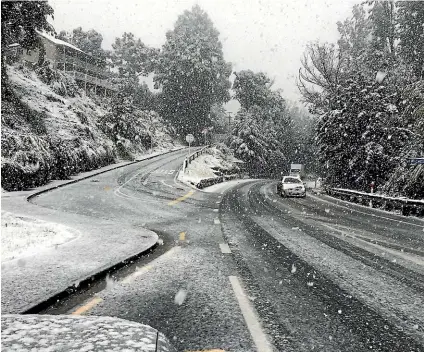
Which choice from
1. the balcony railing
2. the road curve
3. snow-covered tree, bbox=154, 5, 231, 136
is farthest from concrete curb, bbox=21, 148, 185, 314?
snow-covered tree, bbox=154, 5, 231, 136

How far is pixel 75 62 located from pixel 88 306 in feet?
194

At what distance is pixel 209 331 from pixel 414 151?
2374cm

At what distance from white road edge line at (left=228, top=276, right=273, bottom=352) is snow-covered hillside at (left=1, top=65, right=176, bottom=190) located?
20097 mm

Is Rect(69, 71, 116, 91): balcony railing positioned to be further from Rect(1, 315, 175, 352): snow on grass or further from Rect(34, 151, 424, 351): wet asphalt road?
Rect(1, 315, 175, 352): snow on grass

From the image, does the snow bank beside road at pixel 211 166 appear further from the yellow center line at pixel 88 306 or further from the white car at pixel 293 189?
the yellow center line at pixel 88 306

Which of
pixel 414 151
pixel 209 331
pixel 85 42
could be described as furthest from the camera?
pixel 85 42

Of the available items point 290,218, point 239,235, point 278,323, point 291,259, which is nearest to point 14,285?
point 278,323

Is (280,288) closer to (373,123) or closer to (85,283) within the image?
(85,283)

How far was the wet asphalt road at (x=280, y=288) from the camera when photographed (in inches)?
165

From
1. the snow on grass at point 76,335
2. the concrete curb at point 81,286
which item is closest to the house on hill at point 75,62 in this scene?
the concrete curb at point 81,286

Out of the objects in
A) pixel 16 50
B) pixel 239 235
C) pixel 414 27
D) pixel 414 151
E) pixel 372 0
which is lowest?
pixel 239 235

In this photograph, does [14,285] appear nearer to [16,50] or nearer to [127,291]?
[127,291]

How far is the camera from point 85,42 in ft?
236

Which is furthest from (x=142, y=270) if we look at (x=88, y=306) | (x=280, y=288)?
(x=280, y=288)
